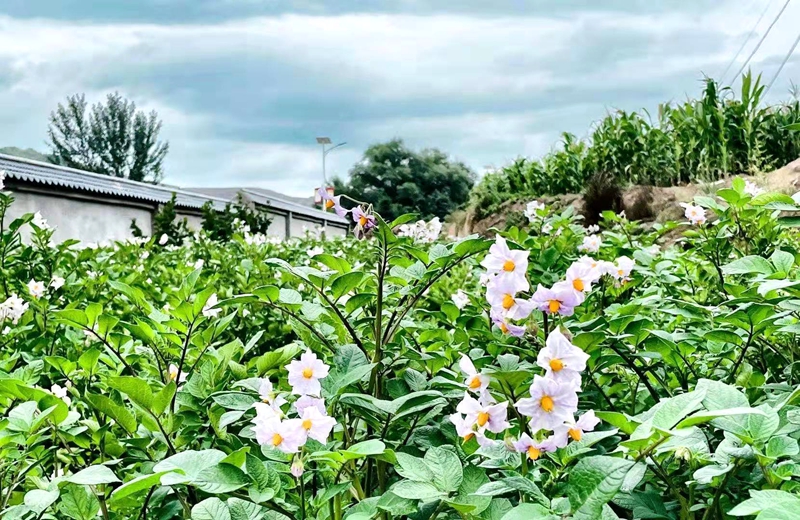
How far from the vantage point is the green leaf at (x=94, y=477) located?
636 millimetres

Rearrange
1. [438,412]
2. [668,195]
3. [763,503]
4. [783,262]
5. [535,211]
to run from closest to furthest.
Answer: [763,503], [438,412], [783,262], [535,211], [668,195]

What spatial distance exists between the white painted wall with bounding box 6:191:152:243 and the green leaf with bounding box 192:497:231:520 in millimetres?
12076

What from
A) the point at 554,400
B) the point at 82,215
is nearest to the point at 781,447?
the point at 554,400

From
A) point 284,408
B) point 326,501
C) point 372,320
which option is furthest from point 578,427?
point 372,320

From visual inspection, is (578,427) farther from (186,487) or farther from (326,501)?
(186,487)

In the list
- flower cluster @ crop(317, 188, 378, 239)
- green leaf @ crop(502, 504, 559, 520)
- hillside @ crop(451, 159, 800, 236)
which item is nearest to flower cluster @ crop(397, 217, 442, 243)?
flower cluster @ crop(317, 188, 378, 239)

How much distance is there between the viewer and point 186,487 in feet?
2.66

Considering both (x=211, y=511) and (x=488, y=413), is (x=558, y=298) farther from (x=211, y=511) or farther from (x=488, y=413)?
(x=211, y=511)

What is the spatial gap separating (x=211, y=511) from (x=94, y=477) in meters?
0.11

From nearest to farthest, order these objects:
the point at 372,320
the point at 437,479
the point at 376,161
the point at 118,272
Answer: the point at 437,479 < the point at 372,320 < the point at 118,272 < the point at 376,161

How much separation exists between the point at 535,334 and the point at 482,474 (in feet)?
0.61

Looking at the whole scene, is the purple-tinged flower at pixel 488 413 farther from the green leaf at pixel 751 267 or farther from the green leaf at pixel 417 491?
the green leaf at pixel 751 267

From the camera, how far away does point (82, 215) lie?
14297 millimetres

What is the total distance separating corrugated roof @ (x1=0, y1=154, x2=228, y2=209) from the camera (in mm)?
12781
